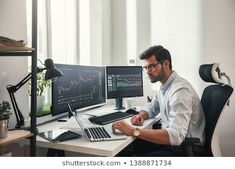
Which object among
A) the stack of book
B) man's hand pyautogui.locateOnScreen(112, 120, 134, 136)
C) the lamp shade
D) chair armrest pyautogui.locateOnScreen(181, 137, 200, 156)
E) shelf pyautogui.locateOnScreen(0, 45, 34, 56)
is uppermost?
the stack of book

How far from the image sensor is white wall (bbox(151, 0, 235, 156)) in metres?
2.09

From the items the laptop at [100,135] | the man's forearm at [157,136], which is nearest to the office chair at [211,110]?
the man's forearm at [157,136]

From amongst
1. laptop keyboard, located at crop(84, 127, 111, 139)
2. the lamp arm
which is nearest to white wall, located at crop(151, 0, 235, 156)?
laptop keyboard, located at crop(84, 127, 111, 139)

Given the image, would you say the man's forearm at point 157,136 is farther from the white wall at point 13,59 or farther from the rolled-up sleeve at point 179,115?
the white wall at point 13,59

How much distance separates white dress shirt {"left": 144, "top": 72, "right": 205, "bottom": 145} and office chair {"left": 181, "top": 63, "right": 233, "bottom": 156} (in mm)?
40

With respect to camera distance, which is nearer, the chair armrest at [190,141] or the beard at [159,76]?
the chair armrest at [190,141]

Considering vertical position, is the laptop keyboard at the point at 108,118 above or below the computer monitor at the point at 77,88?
below

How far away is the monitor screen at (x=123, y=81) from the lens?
2.09 m

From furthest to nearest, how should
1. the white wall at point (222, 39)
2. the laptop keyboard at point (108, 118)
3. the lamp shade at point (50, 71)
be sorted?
the white wall at point (222, 39) → the laptop keyboard at point (108, 118) → the lamp shade at point (50, 71)

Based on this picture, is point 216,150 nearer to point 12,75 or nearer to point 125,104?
point 125,104

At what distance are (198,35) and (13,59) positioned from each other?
5.12 feet

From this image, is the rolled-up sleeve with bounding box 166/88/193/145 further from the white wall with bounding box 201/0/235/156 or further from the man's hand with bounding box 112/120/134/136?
the white wall with bounding box 201/0/235/156
